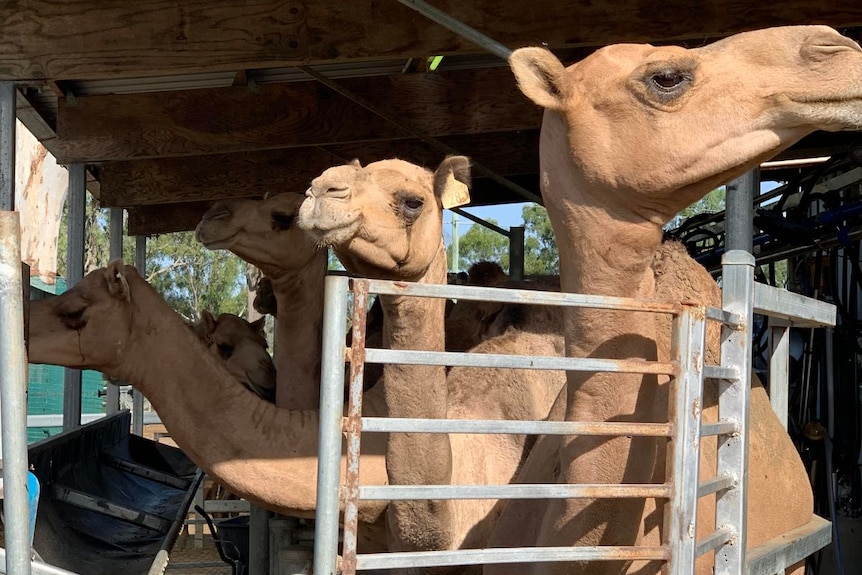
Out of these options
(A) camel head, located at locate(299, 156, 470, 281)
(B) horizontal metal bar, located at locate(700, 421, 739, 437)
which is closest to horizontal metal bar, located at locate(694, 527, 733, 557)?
(B) horizontal metal bar, located at locate(700, 421, 739, 437)

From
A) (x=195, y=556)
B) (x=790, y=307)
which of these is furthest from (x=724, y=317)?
(x=195, y=556)

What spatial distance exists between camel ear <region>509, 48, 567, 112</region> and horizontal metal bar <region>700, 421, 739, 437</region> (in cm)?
107

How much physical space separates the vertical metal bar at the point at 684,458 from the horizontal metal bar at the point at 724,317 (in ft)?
0.31

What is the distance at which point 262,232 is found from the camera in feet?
20.5

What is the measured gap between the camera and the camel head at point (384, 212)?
3.72 m

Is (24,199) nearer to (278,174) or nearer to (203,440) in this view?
(278,174)

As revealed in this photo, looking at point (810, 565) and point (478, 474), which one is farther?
point (810, 565)

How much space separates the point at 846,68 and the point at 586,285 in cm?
94

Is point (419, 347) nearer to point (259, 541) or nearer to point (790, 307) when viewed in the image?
point (790, 307)

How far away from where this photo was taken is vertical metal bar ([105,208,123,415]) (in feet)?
34.1

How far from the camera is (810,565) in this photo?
5980 millimetres

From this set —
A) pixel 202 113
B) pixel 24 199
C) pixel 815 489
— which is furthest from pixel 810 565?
pixel 24 199

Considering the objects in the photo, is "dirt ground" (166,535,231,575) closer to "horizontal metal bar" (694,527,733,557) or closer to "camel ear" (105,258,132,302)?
"camel ear" (105,258,132,302)

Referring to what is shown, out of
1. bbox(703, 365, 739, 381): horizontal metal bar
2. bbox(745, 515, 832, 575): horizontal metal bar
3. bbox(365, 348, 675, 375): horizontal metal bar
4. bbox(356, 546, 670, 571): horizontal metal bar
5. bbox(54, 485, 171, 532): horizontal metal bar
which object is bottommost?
bbox(54, 485, 171, 532): horizontal metal bar
